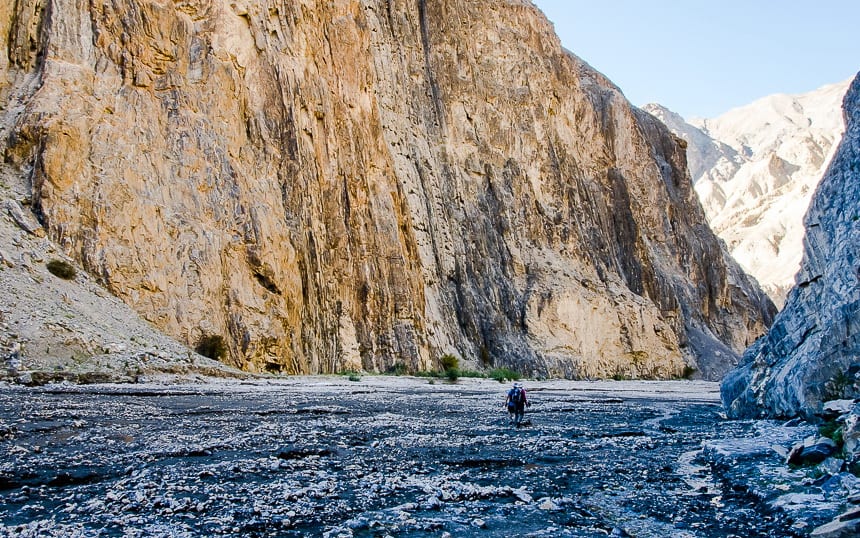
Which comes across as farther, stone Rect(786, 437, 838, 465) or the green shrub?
the green shrub

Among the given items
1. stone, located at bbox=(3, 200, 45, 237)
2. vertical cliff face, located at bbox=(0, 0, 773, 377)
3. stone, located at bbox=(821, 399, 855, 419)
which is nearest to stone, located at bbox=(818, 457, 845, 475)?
stone, located at bbox=(821, 399, 855, 419)

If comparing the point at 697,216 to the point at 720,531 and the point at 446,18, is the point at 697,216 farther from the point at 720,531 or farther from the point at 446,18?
the point at 720,531

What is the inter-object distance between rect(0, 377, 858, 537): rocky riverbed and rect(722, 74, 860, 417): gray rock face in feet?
4.16

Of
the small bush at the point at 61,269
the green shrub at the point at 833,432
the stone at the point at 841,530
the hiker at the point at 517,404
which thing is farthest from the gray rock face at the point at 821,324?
the small bush at the point at 61,269

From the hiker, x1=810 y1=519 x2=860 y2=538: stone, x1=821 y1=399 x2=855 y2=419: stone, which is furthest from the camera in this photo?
the hiker

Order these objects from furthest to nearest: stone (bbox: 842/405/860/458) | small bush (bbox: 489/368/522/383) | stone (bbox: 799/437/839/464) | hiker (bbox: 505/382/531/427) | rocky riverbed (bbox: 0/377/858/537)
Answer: small bush (bbox: 489/368/522/383) < hiker (bbox: 505/382/531/427) < stone (bbox: 799/437/839/464) < stone (bbox: 842/405/860/458) < rocky riverbed (bbox: 0/377/858/537)

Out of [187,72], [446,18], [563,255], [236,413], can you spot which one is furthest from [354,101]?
[236,413]

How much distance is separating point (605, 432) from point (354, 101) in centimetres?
4203

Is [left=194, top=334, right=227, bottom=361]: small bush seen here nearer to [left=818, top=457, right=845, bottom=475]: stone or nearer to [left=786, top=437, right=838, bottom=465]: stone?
[left=786, top=437, right=838, bottom=465]: stone

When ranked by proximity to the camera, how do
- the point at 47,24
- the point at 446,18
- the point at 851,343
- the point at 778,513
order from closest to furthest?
1. the point at 778,513
2. the point at 851,343
3. the point at 47,24
4. the point at 446,18

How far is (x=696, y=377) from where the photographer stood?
2916 inches

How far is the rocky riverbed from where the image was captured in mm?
7793

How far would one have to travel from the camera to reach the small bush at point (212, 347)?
1396 inches

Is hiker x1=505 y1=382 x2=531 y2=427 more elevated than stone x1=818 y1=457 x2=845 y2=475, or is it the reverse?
hiker x1=505 y1=382 x2=531 y2=427
